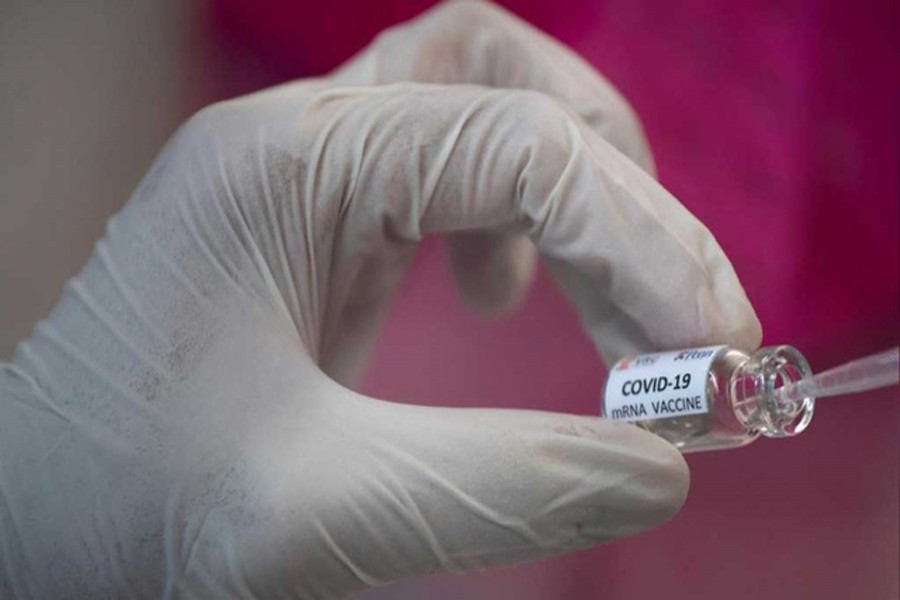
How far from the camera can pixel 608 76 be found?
139 cm

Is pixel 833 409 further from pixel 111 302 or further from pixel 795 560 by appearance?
pixel 111 302

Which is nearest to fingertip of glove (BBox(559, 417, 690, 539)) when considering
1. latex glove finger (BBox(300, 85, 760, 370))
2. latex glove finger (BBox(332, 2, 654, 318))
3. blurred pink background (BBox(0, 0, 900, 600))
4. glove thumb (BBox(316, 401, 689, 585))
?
glove thumb (BBox(316, 401, 689, 585))

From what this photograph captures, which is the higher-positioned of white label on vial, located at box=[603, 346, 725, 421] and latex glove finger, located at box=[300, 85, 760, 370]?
latex glove finger, located at box=[300, 85, 760, 370]

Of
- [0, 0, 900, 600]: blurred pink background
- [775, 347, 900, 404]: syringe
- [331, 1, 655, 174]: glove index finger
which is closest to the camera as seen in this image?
[775, 347, 900, 404]: syringe

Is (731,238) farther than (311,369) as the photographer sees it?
Yes

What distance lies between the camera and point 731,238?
128cm

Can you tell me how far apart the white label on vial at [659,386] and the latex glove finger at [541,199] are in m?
0.03

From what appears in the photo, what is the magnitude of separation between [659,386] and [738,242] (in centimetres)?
67

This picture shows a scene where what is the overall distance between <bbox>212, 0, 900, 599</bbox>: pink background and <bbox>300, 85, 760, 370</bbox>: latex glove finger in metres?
0.43

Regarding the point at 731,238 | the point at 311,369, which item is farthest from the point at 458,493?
the point at 731,238

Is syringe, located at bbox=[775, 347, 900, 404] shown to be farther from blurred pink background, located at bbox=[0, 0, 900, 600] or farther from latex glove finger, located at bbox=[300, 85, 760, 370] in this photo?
blurred pink background, located at bbox=[0, 0, 900, 600]

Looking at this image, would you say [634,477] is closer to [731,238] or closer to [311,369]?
[311,369]

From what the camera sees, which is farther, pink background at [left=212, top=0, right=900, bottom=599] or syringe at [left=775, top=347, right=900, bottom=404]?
pink background at [left=212, top=0, right=900, bottom=599]

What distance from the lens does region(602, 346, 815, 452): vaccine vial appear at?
0.68 metres
